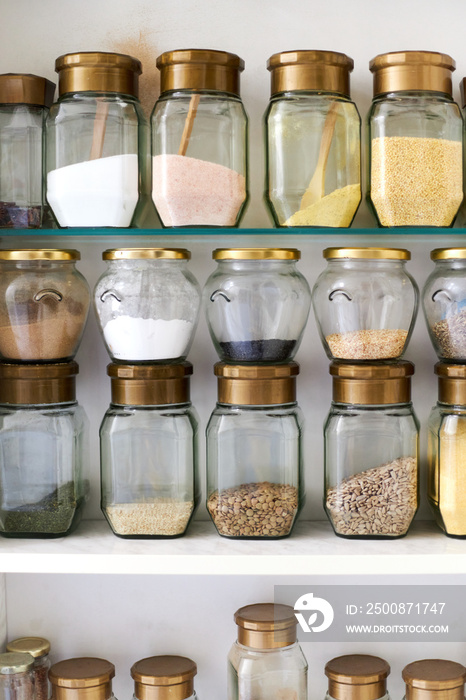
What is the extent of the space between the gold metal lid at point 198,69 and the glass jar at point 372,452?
454mm

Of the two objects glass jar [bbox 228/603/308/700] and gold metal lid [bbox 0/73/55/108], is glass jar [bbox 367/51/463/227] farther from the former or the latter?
glass jar [bbox 228/603/308/700]

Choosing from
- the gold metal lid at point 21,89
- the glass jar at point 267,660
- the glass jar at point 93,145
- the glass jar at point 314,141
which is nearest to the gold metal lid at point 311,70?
the glass jar at point 314,141

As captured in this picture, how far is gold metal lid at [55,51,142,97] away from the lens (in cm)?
109

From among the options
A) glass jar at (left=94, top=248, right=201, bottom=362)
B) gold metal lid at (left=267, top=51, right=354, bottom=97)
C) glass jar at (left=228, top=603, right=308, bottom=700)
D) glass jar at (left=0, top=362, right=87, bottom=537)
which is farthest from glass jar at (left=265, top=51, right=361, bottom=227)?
glass jar at (left=228, top=603, right=308, bottom=700)

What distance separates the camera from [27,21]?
1250 mm

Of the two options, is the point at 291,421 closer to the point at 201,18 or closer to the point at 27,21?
the point at 201,18

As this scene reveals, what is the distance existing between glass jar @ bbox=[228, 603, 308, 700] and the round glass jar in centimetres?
51

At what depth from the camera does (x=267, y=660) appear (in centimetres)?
118

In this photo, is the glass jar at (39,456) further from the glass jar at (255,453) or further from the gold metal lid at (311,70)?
the gold metal lid at (311,70)

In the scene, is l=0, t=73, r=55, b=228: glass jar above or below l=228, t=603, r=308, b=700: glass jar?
above

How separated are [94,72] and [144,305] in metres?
0.35

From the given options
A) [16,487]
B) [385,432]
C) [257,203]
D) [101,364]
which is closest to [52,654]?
[16,487]

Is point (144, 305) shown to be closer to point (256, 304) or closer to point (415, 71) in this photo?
point (256, 304)

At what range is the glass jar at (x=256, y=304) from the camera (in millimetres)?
1104
